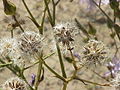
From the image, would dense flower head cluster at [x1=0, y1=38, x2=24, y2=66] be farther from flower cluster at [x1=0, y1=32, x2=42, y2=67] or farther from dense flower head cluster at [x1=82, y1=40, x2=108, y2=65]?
dense flower head cluster at [x1=82, y1=40, x2=108, y2=65]

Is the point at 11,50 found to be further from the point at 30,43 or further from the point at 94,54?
the point at 94,54

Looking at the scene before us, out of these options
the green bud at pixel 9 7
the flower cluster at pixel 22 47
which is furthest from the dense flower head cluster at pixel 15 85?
the green bud at pixel 9 7

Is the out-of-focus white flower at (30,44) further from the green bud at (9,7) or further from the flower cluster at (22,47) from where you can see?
the green bud at (9,7)

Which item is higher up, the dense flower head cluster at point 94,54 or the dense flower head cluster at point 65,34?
the dense flower head cluster at point 65,34

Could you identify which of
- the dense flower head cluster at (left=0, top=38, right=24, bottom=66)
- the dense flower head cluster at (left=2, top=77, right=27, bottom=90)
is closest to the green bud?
the dense flower head cluster at (left=0, top=38, right=24, bottom=66)

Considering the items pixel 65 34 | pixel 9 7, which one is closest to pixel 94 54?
pixel 65 34
